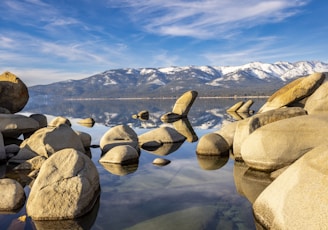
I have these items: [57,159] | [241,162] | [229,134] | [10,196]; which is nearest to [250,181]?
[241,162]

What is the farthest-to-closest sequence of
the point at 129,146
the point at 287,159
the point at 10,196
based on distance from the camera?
1. the point at 129,146
2. the point at 287,159
3. the point at 10,196

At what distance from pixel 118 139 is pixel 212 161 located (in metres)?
7.00

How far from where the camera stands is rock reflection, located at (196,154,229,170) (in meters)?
15.5

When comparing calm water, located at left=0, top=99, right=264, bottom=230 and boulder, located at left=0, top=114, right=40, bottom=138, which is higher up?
boulder, located at left=0, top=114, right=40, bottom=138

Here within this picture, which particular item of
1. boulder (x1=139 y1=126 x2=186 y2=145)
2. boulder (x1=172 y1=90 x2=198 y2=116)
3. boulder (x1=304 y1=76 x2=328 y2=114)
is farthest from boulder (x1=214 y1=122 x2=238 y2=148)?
boulder (x1=172 y1=90 x2=198 y2=116)

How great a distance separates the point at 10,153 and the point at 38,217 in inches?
438

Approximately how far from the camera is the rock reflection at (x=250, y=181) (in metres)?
11.2

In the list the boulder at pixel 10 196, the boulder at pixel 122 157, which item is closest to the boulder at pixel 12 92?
the boulder at pixel 122 157

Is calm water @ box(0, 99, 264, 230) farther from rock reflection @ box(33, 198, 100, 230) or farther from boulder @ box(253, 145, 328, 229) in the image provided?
boulder @ box(253, 145, 328, 229)

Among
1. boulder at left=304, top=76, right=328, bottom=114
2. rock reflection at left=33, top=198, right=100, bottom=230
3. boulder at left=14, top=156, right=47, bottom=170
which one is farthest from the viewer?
boulder at left=304, top=76, right=328, bottom=114

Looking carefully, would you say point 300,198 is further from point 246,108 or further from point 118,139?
point 246,108

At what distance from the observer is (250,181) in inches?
492

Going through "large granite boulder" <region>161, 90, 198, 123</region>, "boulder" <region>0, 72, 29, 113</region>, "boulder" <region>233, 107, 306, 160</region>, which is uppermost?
"boulder" <region>0, 72, 29, 113</region>

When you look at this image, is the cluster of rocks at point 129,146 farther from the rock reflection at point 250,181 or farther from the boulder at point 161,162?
the rock reflection at point 250,181
